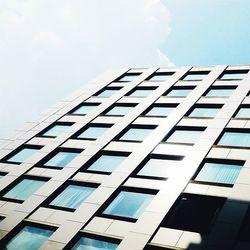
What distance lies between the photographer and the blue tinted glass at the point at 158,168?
65.8 feet

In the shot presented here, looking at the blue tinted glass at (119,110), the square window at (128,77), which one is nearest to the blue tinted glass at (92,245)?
the blue tinted glass at (119,110)

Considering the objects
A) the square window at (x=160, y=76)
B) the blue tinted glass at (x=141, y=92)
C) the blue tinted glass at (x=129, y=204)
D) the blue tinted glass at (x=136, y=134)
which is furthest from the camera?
the square window at (x=160, y=76)

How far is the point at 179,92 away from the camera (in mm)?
30891

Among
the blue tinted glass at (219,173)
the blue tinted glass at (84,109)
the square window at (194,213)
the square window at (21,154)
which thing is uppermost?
the blue tinted glass at (84,109)

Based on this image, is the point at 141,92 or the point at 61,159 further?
the point at 141,92

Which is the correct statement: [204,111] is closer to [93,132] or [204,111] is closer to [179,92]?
[179,92]

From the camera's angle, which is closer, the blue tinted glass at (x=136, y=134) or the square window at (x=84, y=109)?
the blue tinted glass at (x=136, y=134)

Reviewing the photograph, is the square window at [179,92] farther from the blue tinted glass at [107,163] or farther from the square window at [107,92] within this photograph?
the blue tinted glass at [107,163]

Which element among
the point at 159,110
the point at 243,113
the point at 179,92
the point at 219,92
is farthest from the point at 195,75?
the point at 243,113

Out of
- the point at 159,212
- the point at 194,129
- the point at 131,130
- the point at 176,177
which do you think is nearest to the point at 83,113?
the point at 131,130

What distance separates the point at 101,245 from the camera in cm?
1603

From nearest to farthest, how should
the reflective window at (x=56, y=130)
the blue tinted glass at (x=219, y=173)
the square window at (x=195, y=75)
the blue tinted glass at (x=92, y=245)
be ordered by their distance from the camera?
the blue tinted glass at (x=92, y=245), the blue tinted glass at (x=219, y=173), the reflective window at (x=56, y=130), the square window at (x=195, y=75)

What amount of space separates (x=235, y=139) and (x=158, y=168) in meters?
5.29

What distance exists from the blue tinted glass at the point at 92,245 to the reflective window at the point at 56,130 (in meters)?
13.3
